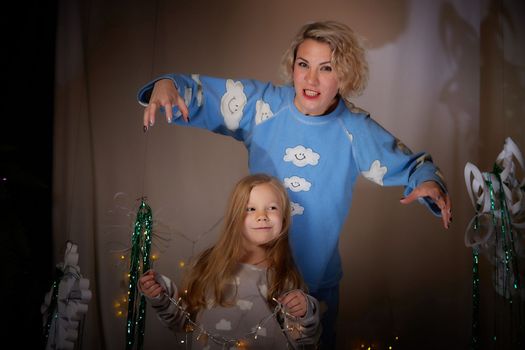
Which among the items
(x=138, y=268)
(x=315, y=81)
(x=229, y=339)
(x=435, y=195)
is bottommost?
(x=229, y=339)

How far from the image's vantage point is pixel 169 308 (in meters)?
2.26

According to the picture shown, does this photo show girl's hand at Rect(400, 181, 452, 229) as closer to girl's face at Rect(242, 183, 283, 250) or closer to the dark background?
girl's face at Rect(242, 183, 283, 250)

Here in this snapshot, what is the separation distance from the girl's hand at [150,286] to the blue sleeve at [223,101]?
2.13 feet

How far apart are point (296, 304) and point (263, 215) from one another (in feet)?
1.11

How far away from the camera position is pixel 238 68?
2818 mm

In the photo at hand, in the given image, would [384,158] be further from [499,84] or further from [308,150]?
[499,84]

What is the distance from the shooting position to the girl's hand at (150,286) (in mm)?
2213

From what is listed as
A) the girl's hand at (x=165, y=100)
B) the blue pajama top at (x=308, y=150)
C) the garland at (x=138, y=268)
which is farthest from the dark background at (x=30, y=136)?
the blue pajama top at (x=308, y=150)

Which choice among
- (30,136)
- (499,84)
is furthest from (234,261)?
(499,84)

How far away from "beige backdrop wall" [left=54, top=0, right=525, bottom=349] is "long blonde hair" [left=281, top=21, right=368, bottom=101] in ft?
0.37

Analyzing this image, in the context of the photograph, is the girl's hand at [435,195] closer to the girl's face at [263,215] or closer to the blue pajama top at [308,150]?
the blue pajama top at [308,150]

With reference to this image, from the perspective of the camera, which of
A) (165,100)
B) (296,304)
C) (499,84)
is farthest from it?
(499,84)

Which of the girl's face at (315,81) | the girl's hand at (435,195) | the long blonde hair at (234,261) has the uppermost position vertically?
the girl's face at (315,81)

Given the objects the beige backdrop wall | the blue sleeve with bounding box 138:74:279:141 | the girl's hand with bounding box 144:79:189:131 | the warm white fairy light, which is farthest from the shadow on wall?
the girl's hand with bounding box 144:79:189:131
